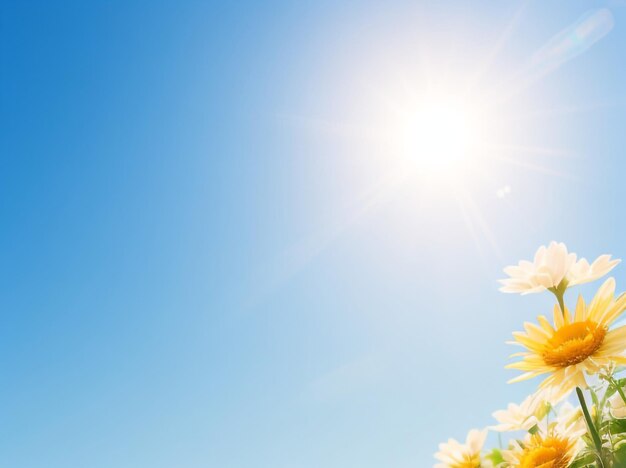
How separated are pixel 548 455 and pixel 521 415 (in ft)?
0.60

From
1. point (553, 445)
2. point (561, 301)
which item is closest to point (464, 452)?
point (553, 445)

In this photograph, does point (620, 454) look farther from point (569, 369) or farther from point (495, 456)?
point (495, 456)

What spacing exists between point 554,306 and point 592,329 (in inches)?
3.5

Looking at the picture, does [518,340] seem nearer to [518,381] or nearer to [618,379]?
[518,381]

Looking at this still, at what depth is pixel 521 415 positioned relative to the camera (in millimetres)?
1144

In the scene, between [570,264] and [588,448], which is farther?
[570,264]

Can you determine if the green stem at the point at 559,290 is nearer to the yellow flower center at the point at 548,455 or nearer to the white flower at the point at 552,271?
the white flower at the point at 552,271

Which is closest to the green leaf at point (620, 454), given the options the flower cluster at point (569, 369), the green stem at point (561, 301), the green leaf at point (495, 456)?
the flower cluster at point (569, 369)

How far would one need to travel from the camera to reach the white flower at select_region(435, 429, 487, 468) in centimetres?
129

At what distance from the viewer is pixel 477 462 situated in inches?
49.3

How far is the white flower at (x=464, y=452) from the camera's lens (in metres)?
1.29

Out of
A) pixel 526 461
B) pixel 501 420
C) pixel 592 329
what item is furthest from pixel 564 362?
pixel 501 420

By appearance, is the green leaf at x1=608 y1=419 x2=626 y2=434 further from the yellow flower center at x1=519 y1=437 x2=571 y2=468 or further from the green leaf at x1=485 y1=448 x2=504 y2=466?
the green leaf at x1=485 y1=448 x2=504 y2=466

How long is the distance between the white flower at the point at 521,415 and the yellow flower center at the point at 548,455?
57mm
